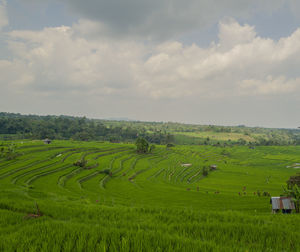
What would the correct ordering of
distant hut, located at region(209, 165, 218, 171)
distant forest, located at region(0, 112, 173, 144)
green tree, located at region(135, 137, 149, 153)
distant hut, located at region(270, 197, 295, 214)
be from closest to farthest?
distant hut, located at region(270, 197, 295, 214) → distant hut, located at region(209, 165, 218, 171) → green tree, located at region(135, 137, 149, 153) → distant forest, located at region(0, 112, 173, 144)

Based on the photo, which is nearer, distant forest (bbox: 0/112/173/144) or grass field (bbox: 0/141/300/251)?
grass field (bbox: 0/141/300/251)

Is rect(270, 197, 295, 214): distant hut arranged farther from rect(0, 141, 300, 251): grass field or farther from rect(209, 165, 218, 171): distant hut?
rect(209, 165, 218, 171): distant hut

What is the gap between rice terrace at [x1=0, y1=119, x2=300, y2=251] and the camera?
3596mm

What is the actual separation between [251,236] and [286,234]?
3.97 feet

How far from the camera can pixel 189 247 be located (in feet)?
10.3

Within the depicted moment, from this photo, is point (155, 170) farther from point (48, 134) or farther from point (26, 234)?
point (48, 134)

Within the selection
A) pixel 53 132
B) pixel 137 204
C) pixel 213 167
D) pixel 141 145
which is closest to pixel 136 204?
pixel 137 204

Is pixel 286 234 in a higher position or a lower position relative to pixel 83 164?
higher

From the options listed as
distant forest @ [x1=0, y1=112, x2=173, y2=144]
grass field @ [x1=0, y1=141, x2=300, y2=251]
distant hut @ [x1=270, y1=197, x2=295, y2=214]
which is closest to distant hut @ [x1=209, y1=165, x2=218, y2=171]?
grass field @ [x1=0, y1=141, x2=300, y2=251]

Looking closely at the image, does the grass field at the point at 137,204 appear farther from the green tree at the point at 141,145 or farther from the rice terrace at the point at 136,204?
the green tree at the point at 141,145

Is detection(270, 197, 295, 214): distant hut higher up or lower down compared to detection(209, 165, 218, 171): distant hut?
higher up

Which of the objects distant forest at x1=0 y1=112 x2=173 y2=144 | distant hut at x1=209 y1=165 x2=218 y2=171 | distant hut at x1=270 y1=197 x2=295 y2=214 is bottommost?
distant hut at x1=209 y1=165 x2=218 y2=171

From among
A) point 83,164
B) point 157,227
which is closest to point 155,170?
point 83,164

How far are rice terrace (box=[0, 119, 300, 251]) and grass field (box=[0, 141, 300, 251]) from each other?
30 mm
